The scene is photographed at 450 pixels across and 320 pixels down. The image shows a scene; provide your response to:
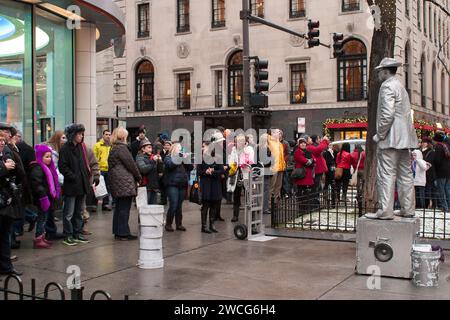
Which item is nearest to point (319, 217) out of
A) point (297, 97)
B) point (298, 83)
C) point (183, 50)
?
point (297, 97)

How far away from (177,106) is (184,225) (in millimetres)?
23426

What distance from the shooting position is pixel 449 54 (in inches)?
1825

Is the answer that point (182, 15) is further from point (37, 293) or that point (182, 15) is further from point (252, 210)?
point (37, 293)

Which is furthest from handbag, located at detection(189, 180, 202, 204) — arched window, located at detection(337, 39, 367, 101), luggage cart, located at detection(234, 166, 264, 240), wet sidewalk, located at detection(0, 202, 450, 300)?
arched window, located at detection(337, 39, 367, 101)

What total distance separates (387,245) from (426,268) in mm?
611

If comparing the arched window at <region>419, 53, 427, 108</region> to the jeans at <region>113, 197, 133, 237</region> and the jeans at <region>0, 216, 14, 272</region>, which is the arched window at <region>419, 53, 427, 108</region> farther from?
the jeans at <region>0, 216, 14, 272</region>

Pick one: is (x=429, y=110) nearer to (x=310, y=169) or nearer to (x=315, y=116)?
(x=315, y=116)

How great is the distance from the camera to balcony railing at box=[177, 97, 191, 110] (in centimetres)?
3434

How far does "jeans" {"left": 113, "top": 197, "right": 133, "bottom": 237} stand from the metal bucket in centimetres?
506

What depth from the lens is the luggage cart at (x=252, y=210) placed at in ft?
32.7

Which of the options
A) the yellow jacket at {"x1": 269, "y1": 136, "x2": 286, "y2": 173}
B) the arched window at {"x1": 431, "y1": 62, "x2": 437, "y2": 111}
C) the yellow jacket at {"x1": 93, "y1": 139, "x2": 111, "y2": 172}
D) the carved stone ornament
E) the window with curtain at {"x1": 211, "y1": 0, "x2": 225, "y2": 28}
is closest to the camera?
the yellow jacket at {"x1": 269, "y1": 136, "x2": 286, "y2": 173}

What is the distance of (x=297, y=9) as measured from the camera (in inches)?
1224

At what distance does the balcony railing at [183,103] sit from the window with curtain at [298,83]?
6.85 m
